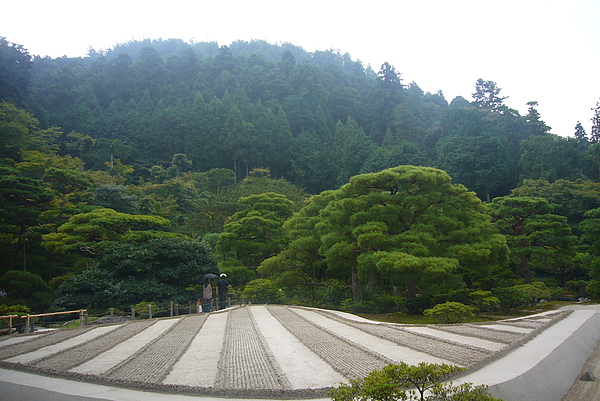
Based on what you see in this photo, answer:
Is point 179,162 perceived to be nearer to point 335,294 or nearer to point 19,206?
point 19,206

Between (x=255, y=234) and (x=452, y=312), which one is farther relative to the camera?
(x=255, y=234)

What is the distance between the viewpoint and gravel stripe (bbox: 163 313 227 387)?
3607 mm

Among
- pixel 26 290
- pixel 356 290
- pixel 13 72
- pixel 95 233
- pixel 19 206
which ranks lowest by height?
Result: pixel 356 290

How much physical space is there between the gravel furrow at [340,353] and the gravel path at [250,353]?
11 millimetres

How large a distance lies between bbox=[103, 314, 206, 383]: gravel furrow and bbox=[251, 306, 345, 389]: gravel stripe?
1.22 metres

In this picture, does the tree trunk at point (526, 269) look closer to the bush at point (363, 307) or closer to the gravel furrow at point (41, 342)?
the bush at point (363, 307)

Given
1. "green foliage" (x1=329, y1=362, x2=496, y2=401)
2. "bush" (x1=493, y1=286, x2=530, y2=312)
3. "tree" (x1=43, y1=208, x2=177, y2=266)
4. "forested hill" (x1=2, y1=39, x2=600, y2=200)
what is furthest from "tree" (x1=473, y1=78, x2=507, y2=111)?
"green foliage" (x1=329, y1=362, x2=496, y2=401)

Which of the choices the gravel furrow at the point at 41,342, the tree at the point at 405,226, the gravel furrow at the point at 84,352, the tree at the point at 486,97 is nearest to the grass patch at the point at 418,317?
the tree at the point at 405,226

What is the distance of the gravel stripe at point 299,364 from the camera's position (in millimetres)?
3428

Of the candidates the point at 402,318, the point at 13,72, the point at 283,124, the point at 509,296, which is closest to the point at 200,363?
the point at 402,318

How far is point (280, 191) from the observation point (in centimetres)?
2848

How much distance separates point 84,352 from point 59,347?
0.82 metres

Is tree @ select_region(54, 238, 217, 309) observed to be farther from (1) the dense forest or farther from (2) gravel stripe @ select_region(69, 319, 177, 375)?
(2) gravel stripe @ select_region(69, 319, 177, 375)

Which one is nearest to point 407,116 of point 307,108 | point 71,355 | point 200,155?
point 307,108
